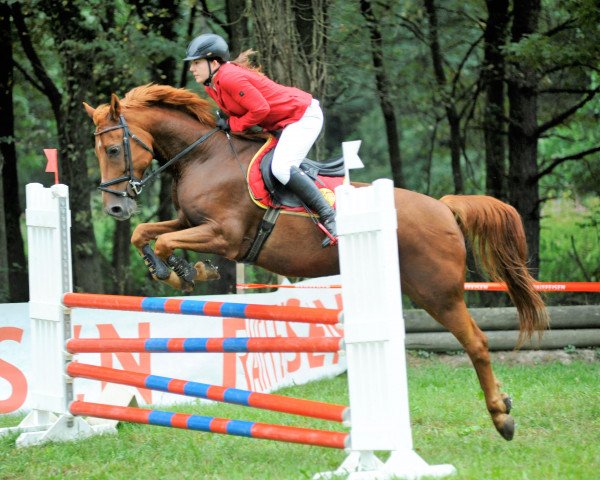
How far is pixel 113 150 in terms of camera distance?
18.5 feet

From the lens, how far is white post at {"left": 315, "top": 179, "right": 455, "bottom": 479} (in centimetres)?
422

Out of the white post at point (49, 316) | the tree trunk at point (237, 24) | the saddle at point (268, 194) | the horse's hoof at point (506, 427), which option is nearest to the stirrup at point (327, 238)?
the saddle at point (268, 194)

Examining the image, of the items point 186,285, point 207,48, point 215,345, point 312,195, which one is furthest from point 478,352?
point 207,48

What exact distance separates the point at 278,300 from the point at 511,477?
5065mm

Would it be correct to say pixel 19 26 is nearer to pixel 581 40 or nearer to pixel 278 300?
pixel 278 300

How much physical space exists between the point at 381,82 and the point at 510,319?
472cm

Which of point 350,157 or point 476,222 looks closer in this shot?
point 350,157

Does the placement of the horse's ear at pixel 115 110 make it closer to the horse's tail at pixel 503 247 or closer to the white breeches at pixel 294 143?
the white breeches at pixel 294 143

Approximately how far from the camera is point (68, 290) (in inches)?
230

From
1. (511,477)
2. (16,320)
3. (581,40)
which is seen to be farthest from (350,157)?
(581,40)

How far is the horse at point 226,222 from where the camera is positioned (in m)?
5.54

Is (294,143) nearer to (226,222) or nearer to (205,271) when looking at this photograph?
(226,222)

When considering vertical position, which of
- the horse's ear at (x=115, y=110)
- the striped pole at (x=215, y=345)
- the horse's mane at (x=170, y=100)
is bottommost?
the striped pole at (x=215, y=345)

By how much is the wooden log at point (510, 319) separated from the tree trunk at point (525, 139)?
66.9 inches
